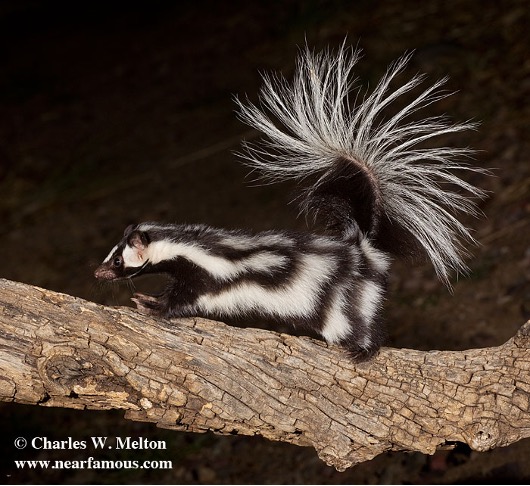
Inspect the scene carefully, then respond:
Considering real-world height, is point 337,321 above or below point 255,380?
above

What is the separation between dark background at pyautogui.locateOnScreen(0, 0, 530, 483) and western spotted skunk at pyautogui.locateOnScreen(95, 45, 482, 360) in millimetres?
608

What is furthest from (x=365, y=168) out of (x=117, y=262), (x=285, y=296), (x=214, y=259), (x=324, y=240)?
(x=117, y=262)

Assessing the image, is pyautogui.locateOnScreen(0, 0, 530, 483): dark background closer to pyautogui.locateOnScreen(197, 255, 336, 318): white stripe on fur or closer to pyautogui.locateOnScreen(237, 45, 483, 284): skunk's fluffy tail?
pyautogui.locateOnScreen(197, 255, 336, 318): white stripe on fur

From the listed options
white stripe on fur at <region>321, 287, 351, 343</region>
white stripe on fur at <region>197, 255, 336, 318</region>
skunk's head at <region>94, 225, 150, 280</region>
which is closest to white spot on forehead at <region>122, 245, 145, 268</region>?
skunk's head at <region>94, 225, 150, 280</region>

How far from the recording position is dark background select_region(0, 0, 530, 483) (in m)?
5.73

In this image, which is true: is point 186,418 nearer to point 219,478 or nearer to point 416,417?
point 416,417

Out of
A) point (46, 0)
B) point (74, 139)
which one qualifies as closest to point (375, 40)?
point (74, 139)

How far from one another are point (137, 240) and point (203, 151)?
17.4ft

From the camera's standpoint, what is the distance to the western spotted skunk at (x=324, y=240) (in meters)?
3.97

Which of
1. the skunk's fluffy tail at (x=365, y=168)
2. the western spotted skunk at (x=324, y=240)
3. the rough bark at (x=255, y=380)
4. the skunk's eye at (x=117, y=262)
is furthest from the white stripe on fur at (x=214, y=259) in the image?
the skunk's fluffy tail at (x=365, y=168)

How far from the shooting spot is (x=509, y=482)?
4.80m

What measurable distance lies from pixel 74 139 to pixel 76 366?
6958 mm

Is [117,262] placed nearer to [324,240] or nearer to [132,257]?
[132,257]

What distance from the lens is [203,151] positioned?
30.7 ft
